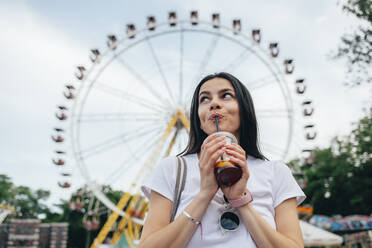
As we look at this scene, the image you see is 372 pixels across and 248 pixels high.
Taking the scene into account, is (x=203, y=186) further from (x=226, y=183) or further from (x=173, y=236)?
(x=173, y=236)

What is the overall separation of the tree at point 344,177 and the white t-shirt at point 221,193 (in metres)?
30.7

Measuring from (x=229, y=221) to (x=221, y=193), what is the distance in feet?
0.46

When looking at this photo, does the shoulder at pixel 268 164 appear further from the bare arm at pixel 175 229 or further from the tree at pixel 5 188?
the tree at pixel 5 188

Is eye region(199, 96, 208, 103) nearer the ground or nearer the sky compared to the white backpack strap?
nearer the sky

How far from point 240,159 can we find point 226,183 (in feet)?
0.36

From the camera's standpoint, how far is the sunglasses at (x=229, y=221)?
126cm

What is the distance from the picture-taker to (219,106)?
153 centimetres

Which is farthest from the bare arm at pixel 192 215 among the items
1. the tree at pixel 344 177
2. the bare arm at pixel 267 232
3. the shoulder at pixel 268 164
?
the tree at pixel 344 177

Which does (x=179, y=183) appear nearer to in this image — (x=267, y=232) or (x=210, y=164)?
(x=210, y=164)

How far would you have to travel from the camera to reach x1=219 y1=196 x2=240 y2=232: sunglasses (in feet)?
4.13

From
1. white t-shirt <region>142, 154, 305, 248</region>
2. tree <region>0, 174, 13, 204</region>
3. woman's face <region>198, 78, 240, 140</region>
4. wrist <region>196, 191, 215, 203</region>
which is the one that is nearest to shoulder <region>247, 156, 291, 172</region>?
white t-shirt <region>142, 154, 305, 248</region>

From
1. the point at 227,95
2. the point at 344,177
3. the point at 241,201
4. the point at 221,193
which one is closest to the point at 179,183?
the point at 221,193

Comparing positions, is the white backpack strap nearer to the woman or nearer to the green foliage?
the woman

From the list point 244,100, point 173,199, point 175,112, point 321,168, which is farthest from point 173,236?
point 321,168
